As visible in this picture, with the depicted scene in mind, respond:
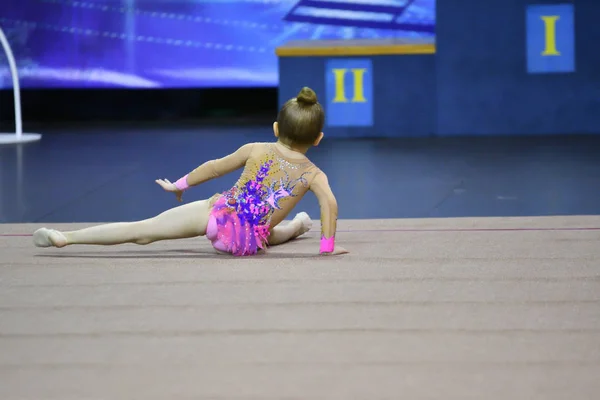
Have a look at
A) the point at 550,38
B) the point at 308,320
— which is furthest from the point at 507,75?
the point at 308,320

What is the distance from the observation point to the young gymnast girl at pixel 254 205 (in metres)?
3.11

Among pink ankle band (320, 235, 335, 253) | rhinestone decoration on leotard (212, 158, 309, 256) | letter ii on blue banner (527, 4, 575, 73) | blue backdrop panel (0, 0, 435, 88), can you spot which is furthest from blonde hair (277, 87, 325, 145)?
blue backdrop panel (0, 0, 435, 88)

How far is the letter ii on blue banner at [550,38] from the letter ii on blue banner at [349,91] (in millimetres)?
1028

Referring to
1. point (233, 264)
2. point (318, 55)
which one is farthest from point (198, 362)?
point (318, 55)

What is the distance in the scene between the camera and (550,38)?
6.88 m

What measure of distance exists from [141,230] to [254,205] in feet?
1.10

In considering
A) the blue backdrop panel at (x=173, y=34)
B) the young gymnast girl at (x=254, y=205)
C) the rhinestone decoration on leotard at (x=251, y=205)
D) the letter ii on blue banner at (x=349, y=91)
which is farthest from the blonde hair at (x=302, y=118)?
the blue backdrop panel at (x=173, y=34)

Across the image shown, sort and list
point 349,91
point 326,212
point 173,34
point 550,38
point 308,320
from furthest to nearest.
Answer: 1. point 173,34
2. point 349,91
3. point 550,38
4. point 326,212
5. point 308,320

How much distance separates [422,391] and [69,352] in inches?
28.2

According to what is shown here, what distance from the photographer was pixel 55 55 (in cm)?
891

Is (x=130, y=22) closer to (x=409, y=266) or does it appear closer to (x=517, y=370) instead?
(x=409, y=266)

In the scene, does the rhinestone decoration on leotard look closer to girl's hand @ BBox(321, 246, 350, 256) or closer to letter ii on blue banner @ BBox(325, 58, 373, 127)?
girl's hand @ BBox(321, 246, 350, 256)

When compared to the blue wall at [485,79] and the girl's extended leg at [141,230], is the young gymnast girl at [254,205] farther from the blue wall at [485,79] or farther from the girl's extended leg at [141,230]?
the blue wall at [485,79]

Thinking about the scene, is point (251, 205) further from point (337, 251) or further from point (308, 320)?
point (308, 320)
